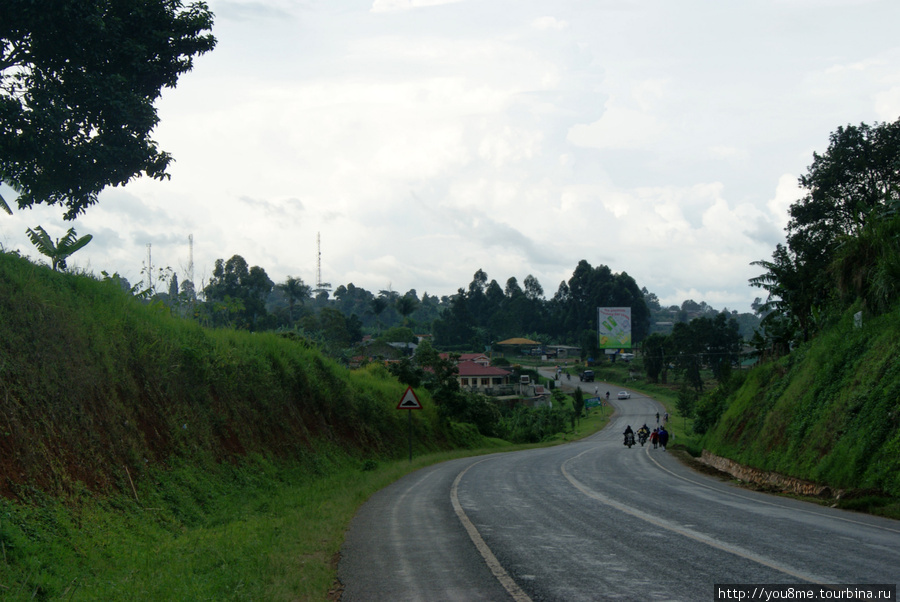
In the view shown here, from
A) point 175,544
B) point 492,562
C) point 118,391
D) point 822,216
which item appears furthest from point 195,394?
point 822,216

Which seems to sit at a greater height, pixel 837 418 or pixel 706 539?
pixel 837 418

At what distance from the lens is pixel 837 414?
1625cm

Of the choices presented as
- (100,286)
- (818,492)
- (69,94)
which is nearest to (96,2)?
(69,94)

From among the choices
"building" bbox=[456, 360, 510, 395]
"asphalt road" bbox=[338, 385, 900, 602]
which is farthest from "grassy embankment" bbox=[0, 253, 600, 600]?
"building" bbox=[456, 360, 510, 395]

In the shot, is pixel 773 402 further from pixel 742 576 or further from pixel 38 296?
pixel 38 296

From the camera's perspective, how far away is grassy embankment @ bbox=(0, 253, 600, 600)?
7.25 m

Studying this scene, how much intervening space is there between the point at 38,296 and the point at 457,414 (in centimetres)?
3564

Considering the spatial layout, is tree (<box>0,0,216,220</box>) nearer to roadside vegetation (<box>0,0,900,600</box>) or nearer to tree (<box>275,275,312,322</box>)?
roadside vegetation (<box>0,0,900,600</box>)

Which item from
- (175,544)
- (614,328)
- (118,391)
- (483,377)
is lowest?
(483,377)

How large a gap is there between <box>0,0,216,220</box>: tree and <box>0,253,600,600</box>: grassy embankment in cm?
662

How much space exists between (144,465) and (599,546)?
25.0 ft

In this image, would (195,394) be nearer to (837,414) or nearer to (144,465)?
(144,465)

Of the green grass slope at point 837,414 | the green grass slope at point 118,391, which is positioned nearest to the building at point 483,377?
the green grass slope at point 837,414

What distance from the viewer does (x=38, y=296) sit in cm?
1126
